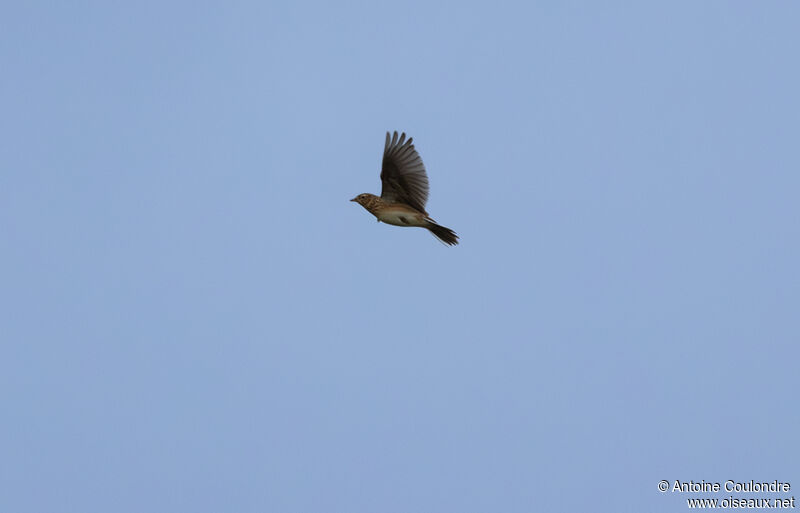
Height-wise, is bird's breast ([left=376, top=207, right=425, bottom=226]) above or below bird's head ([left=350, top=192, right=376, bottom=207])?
below

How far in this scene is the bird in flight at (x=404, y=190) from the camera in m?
21.4

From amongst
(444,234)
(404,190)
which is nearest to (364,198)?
(404,190)

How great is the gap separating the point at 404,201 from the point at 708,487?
30.1ft

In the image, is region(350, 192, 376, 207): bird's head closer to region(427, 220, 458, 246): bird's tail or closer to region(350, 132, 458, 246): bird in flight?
region(350, 132, 458, 246): bird in flight

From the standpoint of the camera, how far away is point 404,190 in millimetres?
21766

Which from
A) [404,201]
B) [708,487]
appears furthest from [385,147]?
[708,487]

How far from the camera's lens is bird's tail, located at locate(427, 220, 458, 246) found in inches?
841

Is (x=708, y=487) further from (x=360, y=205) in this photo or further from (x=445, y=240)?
(x=360, y=205)

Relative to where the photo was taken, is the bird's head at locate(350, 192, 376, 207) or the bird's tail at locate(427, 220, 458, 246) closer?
the bird's tail at locate(427, 220, 458, 246)

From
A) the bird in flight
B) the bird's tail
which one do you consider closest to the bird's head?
Result: the bird in flight

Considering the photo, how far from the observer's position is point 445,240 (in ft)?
70.3

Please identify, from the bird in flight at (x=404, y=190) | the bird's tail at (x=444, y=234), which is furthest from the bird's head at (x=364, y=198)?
the bird's tail at (x=444, y=234)

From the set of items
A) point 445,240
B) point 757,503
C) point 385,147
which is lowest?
point 757,503

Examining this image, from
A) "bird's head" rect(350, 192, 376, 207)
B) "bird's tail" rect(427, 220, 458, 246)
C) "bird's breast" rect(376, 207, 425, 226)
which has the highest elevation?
"bird's head" rect(350, 192, 376, 207)
